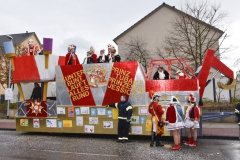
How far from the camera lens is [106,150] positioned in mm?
8297

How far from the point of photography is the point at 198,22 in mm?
20766

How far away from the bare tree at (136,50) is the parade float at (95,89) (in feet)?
58.7

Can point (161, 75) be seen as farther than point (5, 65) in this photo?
No

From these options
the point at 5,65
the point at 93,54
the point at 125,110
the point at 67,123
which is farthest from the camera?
the point at 5,65

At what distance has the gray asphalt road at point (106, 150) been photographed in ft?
24.3

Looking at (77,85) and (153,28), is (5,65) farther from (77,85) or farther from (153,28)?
(77,85)

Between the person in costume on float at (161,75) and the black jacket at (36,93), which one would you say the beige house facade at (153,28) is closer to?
the black jacket at (36,93)

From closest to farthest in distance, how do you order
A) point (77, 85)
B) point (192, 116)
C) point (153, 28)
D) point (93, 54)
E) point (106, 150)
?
point (106, 150), point (192, 116), point (77, 85), point (93, 54), point (153, 28)

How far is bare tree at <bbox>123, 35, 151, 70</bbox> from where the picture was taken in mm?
29609

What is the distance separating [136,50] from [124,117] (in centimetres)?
2144

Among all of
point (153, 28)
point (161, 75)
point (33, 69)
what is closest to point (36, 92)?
point (33, 69)

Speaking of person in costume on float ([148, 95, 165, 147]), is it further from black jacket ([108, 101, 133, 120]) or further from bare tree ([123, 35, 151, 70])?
bare tree ([123, 35, 151, 70])

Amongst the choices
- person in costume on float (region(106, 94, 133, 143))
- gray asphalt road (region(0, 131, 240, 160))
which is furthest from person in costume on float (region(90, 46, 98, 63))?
gray asphalt road (region(0, 131, 240, 160))

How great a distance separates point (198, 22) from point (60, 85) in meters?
13.2
